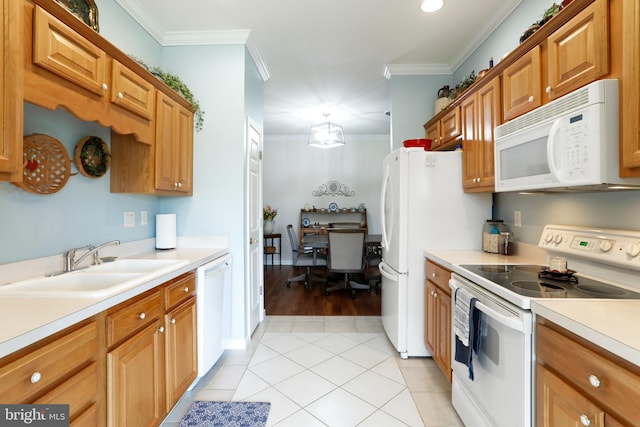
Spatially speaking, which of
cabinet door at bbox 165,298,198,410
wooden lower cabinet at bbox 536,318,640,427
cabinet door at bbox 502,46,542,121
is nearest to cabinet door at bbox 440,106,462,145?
cabinet door at bbox 502,46,542,121

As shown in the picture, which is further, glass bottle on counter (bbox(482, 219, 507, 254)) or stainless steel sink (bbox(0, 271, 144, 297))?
glass bottle on counter (bbox(482, 219, 507, 254))

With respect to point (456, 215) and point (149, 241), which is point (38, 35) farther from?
point (456, 215)

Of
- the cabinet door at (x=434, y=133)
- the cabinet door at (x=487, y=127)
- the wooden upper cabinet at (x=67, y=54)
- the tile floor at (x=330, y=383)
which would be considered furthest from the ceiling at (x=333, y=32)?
the tile floor at (x=330, y=383)

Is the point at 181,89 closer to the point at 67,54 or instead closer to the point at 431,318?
the point at 67,54

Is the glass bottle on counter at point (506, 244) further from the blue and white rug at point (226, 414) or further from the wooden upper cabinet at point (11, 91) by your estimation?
the wooden upper cabinet at point (11, 91)

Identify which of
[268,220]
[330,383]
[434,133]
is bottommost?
[330,383]

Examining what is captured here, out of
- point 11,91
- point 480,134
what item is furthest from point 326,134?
point 11,91

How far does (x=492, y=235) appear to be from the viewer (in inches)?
86.7

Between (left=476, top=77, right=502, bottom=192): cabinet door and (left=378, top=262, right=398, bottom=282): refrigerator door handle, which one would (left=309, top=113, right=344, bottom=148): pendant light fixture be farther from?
(left=476, top=77, right=502, bottom=192): cabinet door

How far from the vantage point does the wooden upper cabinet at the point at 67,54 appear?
1181mm

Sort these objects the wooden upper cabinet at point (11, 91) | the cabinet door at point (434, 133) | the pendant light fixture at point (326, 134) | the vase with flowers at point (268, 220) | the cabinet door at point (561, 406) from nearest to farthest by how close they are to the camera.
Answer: the cabinet door at point (561, 406) → the wooden upper cabinet at point (11, 91) → the cabinet door at point (434, 133) → the pendant light fixture at point (326, 134) → the vase with flowers at point (268, 220)

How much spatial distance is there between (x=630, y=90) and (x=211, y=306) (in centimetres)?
247

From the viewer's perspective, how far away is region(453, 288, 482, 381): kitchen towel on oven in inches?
57.4

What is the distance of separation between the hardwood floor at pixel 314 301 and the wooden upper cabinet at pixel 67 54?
109 inches
